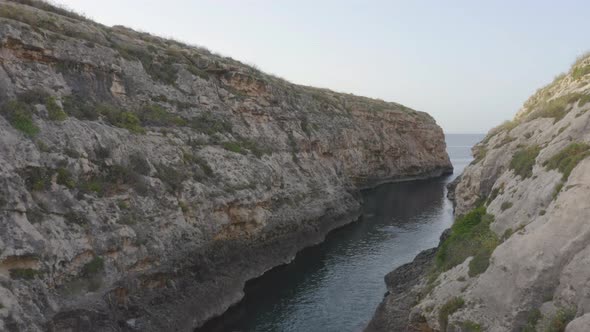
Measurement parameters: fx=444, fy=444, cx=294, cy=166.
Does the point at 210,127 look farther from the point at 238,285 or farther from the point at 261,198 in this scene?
the point at 238,285

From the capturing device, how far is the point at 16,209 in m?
21.9

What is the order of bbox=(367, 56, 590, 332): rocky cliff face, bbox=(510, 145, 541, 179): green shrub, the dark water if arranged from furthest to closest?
the dark water < bbox=(510, 145, 541, 179): green shrub < bbox=(367, 56, 590, 332): rocky cliff face

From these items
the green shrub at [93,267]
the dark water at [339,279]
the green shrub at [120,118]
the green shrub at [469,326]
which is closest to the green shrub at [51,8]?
the green shrub at [120,118]

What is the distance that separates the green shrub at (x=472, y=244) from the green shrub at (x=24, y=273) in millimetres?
20274

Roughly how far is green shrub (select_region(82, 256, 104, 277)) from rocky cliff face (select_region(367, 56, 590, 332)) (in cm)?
1515

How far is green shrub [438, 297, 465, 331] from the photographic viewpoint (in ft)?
62.6

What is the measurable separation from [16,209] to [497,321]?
22.4 metres

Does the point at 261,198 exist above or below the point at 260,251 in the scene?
above

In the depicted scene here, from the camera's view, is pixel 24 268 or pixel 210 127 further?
pixel 210 127

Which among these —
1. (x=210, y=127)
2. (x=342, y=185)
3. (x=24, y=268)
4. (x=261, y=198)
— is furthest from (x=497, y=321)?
(x=342, y=185)

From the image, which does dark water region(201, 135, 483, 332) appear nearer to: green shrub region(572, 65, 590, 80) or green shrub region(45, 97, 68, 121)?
green shrub region(45, 97, 68, 121)

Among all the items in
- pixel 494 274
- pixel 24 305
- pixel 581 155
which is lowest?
pixel 494 274

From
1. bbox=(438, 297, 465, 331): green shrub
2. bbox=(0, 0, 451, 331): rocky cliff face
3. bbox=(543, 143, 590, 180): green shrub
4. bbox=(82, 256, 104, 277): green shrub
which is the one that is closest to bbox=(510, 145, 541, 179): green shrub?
bbox=(543, 143, 590, 180): green shrub

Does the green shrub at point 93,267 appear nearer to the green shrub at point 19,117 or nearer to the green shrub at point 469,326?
the green shrub at point 19,117
